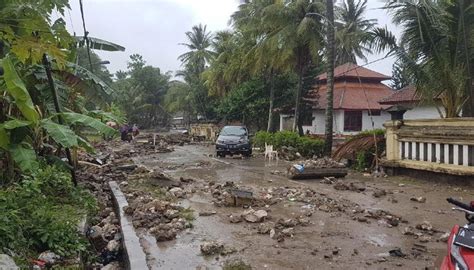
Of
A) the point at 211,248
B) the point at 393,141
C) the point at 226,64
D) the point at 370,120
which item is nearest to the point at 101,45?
the point at 211,248

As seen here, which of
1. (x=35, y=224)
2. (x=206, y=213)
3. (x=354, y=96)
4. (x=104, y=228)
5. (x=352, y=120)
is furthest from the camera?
(x=354, y=96)

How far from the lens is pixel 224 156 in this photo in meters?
23.0

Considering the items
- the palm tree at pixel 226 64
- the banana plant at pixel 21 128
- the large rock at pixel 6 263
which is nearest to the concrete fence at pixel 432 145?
the banana plant at pixel 21 128

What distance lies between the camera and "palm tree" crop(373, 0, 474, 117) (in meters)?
13.1

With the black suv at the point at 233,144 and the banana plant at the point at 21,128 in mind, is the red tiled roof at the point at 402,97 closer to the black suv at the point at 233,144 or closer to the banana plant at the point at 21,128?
the black suv at the point at 233,144

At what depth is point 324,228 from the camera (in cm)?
727

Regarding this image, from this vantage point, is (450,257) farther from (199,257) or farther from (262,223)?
(262,223)

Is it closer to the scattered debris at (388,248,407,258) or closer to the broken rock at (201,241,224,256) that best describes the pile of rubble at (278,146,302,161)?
the scattered debris at (388,248,407,258)

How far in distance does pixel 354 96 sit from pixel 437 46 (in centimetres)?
1756

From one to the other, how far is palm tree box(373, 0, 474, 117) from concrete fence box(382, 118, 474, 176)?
199 cm

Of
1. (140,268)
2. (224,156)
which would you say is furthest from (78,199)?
(224,156)

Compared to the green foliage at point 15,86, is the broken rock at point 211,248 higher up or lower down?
lower down

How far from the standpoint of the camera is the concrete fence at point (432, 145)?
10.5m

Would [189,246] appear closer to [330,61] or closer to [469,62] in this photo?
[469,62]
